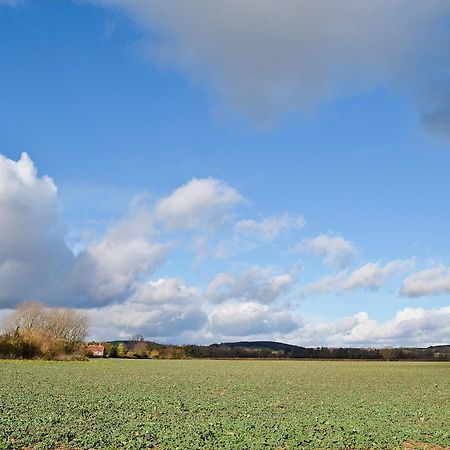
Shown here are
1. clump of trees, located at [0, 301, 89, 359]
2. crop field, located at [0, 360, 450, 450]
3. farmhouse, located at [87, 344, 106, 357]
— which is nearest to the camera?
crop field, located at [0, 360, 450, 450]

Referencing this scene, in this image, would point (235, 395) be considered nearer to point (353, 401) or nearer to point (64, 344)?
point (353, 401)

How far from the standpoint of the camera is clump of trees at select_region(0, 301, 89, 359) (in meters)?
106

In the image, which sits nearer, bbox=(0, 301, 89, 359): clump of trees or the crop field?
the crop field

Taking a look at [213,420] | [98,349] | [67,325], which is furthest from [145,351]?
[213,420]

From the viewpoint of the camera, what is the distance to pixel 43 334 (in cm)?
11131

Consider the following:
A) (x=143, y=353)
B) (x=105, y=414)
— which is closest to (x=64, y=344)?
(x=143, y=353)

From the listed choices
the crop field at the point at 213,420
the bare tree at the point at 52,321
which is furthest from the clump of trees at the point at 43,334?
the crop field at the point at 213,420

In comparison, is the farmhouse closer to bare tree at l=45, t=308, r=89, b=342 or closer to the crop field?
bare tree at l=45, t=308, r=89, b=342

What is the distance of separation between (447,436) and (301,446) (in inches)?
281

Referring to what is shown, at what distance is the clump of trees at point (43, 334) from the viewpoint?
105875mm

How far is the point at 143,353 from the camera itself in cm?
17800

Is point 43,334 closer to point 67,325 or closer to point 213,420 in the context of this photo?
point 67,325

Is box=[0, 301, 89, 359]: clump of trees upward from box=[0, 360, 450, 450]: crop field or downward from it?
upward

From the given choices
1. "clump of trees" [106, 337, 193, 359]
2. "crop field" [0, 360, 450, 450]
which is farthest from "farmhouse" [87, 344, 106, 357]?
"crop field" [0, 360, 450, 450]
